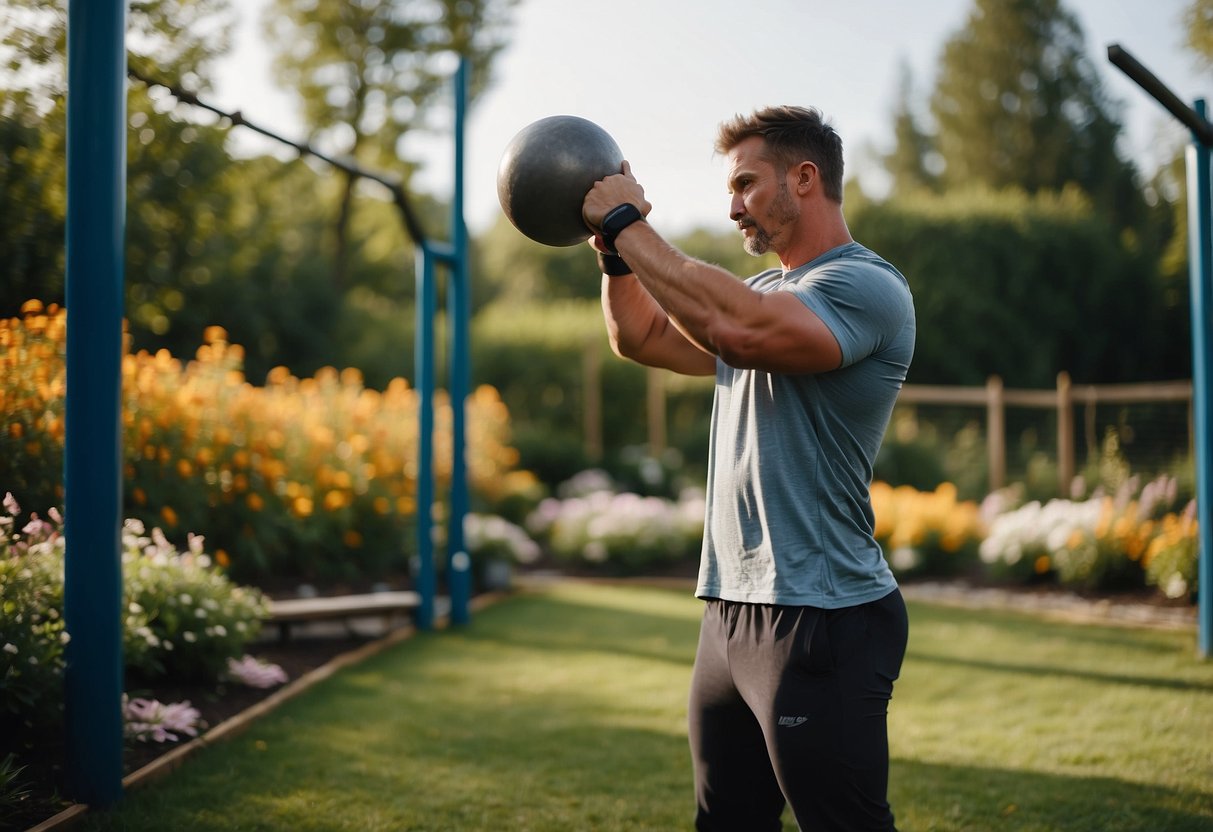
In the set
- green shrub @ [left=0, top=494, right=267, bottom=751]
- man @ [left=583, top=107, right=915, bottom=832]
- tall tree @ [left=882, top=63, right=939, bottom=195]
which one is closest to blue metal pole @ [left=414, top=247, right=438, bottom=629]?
green shrub @ [left=0, top=494, right=267, bottom=751]

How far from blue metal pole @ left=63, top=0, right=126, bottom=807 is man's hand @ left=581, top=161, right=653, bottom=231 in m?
1.71

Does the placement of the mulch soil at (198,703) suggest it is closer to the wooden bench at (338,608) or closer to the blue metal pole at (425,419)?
the wooden bench at (338,608)

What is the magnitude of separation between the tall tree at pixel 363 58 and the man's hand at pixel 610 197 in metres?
16.8

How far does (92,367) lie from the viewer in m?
3.07

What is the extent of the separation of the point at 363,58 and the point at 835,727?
61.2ft

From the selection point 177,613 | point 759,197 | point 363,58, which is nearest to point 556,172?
point 759,197

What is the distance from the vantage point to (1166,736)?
166 inches

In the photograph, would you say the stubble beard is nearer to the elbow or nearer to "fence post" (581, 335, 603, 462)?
the elbow

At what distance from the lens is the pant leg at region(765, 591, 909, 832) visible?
2035mm

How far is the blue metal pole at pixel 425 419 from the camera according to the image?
6594 millimetres

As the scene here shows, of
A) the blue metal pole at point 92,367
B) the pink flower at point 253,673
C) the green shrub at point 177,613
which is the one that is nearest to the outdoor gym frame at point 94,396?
the blue metal pole at point 92,367

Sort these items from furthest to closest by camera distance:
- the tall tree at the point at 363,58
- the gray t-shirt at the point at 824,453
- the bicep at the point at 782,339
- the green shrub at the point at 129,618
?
the tall tree at the point at 363,58
the green shrub at the point at 129,618
the gray t-shirt at the point at 824,453
the bicep at the point at 782,339

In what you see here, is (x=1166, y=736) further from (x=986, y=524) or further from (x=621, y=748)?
(x=986, y=524)

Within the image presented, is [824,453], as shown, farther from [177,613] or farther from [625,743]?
[177,613]
